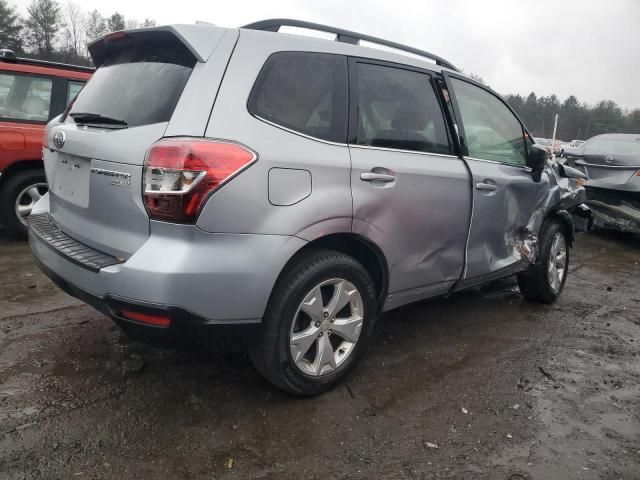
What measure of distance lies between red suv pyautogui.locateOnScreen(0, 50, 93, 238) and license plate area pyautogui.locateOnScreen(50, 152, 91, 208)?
2.79m

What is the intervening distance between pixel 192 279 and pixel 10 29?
68.3 m

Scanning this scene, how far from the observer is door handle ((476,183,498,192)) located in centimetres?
330

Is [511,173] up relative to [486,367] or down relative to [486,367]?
up

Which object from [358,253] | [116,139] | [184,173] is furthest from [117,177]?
[358,253]

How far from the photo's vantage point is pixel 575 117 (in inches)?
1745

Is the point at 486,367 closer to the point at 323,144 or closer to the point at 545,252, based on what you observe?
the point at 545,252

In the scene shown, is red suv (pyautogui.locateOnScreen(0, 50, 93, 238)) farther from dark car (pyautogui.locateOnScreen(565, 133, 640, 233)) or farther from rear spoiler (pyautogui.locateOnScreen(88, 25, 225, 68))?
dark car (pyautogui.locateOnScreen(565, 133, 640, 233))

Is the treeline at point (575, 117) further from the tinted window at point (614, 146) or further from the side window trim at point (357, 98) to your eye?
the side window trim at point (357, 98)

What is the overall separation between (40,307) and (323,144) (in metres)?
2.57

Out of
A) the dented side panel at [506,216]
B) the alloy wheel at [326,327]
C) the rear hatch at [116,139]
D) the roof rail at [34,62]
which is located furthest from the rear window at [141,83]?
the roof rail at [34,62]

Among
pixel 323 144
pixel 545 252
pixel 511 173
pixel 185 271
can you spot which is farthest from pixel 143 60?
pixel 545 252

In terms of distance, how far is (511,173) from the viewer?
3.68 metres

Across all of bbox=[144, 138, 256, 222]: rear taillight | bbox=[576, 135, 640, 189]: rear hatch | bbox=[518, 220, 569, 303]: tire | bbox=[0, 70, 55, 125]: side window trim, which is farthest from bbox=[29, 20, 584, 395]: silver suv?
bbox=[576, 135, 640, 189]: rear hatch

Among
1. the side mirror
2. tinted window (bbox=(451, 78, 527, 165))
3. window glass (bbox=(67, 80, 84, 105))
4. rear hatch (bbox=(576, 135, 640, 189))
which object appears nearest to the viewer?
tinted window (bbox=(451, 78, 527, 165))
